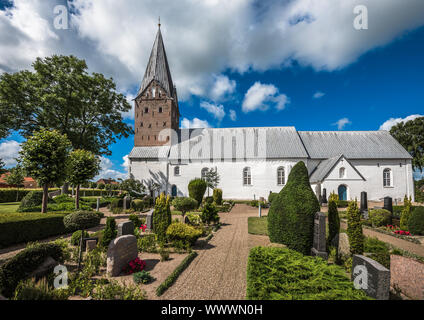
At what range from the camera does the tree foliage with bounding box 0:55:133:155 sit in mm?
18219

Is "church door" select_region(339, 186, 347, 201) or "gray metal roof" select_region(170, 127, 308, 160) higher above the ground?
"gray metal roof" select_region(170, 127, 308, 160)

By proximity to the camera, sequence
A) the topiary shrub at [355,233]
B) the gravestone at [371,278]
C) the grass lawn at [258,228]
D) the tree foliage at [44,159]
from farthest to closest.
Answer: the tree foliage at [44,159], the grass lawn at [258,228], the topiary shrub at [355,233], the gravestone at [371,278]

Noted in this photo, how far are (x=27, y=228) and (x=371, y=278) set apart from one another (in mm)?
11902

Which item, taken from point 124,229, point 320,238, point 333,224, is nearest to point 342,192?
point 333,224

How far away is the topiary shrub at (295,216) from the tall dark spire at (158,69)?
82.1 feet

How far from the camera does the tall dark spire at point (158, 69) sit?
27.4 meters

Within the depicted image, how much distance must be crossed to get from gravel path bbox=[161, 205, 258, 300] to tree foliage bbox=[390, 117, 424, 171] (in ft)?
124

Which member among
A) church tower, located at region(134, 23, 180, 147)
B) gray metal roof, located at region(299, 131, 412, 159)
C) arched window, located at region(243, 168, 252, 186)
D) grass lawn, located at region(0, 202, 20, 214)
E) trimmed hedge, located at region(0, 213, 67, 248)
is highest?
church tower, located at region(134, 23, 180, 147)

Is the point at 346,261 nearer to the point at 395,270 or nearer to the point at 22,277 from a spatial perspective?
the point at 395,270

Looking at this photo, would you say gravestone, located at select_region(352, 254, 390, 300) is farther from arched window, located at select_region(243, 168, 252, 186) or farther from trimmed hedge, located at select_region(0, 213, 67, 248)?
arched window, located at select_region(243, 168, 252, 186)

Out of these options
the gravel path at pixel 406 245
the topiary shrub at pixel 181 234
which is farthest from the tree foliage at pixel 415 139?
the topiary shrub at pixel 181 234

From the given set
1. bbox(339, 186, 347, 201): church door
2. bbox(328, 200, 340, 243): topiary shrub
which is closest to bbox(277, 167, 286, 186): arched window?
bbox(339, 186, 347, 201): church door

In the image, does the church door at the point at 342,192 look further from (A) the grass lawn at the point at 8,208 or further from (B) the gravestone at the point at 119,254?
(A) the grass lawn at the point at 8,208
